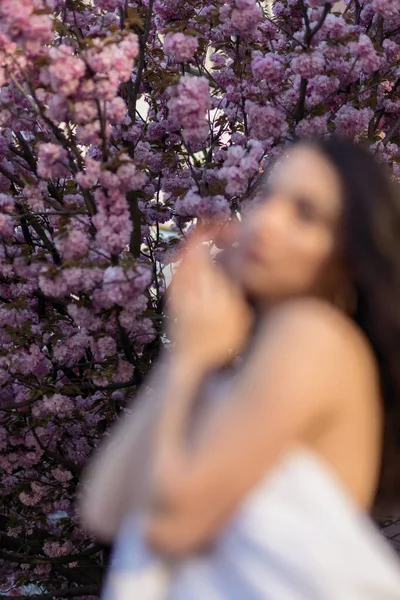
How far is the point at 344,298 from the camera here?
1.58 m

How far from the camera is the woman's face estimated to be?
1573mm

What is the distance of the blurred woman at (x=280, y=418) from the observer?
4.65 ft

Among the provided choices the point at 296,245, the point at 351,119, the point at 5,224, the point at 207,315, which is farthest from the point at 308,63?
the point at 207,315

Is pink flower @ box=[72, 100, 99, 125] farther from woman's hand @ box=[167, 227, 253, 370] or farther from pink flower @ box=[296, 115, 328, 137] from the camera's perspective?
woman's hand @ box=[167, 227, 253, 370]

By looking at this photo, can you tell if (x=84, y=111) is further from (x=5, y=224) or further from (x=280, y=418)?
(x=280, y=418)

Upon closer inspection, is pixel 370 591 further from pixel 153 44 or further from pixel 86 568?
pixel 153 44

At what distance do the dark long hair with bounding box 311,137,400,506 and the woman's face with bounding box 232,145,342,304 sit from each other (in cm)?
3

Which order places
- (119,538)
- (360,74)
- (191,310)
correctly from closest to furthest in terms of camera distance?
(191,310) < (119,538) < (360,74)

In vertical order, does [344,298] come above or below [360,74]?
below

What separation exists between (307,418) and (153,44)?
3.94 meters

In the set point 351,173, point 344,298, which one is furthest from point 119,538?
point 351,173

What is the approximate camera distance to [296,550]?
1433mm

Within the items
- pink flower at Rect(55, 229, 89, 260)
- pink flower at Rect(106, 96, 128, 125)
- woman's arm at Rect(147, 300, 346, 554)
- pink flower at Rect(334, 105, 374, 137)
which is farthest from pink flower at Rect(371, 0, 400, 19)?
woman's arm at Rect(147, 300, 346, 554)

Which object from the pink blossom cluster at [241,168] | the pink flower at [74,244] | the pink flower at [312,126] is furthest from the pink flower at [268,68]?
the pink flower at [74,244]
